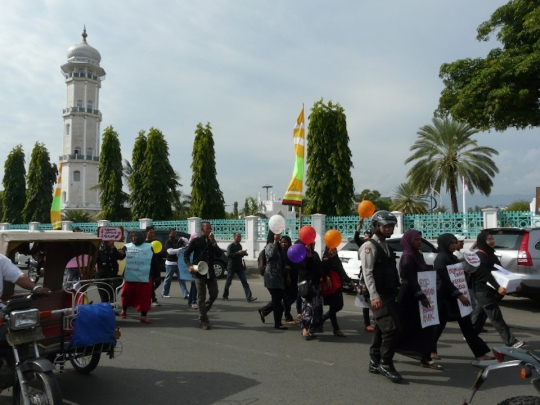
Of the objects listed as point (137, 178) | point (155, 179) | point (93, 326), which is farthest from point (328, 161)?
point (93, 326)

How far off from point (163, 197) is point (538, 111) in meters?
21.4

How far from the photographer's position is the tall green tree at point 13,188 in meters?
43.4

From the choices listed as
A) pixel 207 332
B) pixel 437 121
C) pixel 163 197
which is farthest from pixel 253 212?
pixel 207 332

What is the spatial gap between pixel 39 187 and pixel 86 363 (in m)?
38.8

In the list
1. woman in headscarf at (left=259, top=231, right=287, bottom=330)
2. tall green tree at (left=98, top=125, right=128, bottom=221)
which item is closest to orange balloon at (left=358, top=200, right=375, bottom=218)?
woman in headscarf at (left=259, top=231, right=287, bottom=330)

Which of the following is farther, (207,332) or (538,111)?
(538,111)

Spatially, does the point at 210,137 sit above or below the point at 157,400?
above

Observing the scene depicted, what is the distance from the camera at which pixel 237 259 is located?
12.0 m

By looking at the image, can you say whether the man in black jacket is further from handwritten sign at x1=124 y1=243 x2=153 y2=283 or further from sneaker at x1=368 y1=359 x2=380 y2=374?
sneaker at x1=368 y1=359 x2=380 y2=374

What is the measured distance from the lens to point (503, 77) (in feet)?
50.0

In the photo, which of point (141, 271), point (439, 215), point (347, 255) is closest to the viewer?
point (141, 271)

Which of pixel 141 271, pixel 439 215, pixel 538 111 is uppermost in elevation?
pixel 538 111

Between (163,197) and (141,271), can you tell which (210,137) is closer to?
(163,197)

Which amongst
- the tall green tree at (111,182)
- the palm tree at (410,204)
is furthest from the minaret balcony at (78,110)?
the palm tree at (410,204)
